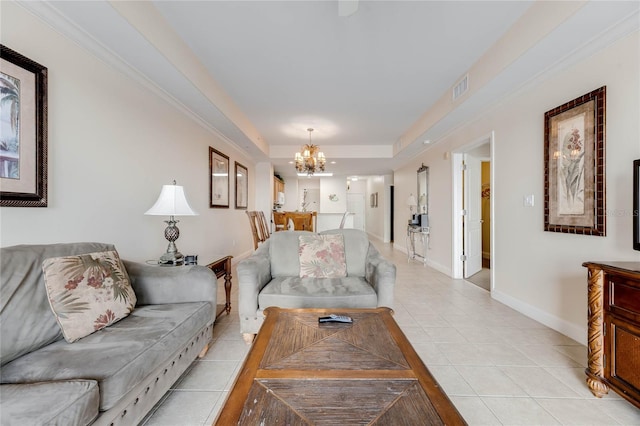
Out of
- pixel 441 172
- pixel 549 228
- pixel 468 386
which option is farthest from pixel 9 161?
pixel 441 172

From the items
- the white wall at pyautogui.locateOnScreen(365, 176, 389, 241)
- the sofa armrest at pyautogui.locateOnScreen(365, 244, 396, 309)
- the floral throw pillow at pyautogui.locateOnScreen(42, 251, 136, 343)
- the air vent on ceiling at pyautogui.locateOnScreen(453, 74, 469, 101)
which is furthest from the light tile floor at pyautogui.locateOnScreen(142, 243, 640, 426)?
the white wall at pyautogui.locateOnScreen(365, 176, 389, 241)

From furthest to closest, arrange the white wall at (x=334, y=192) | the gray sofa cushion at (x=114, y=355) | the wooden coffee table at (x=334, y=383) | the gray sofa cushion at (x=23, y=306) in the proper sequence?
1. the white wall at (x=334, y=192)
2. the gray sofa cushion at (x=23, y=306)
3. the gray sofa cushion at (x=114, y=355)
4. the wooden coffee table at (x=334, y=383)

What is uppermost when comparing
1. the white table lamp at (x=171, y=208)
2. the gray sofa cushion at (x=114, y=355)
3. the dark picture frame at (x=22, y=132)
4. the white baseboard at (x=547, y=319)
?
the dark picture frame at (x=22, y=132)

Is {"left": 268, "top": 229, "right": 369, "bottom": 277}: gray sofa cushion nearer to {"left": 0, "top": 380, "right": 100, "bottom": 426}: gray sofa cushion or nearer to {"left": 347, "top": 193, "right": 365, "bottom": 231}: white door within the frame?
{"left": 0, "top": 380, "right": 100, "bottom": 426}: gray sofa cushion

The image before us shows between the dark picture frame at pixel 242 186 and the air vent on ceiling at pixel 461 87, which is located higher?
the air vent on ceiling at pixel 461 87

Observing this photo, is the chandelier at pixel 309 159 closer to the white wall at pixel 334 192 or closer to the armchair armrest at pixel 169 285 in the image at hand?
the armchair armrest at pixel 169 285

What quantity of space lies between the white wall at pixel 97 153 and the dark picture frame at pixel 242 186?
2.13m

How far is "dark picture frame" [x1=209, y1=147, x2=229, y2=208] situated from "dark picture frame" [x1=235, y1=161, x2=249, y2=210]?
2.03 feet

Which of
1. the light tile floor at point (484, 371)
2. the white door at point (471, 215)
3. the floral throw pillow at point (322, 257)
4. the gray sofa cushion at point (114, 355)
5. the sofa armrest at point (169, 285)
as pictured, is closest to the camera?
the gray sofa cushion at point (114, 355)

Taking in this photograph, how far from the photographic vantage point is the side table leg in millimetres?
1638

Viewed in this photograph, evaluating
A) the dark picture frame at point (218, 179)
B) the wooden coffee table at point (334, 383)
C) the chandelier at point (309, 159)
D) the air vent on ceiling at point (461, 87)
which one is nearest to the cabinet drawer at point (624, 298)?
the wooden coffee table at point (334, 383)

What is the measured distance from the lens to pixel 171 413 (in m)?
1.52

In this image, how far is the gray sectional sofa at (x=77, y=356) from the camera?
0.93 meters

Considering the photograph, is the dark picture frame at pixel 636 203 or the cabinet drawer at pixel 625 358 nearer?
the cabinet drawer at pixel 625 358
